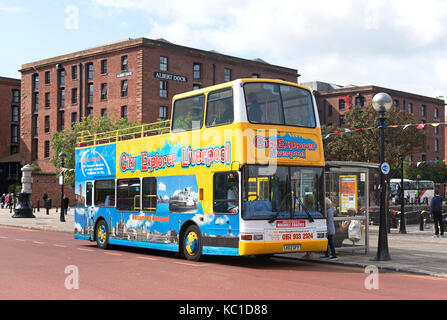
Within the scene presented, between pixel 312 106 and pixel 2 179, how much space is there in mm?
73225

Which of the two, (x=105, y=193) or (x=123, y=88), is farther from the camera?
(x=123, y=88)

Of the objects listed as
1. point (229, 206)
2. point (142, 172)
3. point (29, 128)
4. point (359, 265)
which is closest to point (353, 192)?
point (359, 265)

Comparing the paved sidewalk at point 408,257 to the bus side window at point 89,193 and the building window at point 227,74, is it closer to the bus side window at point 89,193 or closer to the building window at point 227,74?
the bus side window at point 89,193

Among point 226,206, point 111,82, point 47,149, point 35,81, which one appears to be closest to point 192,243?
point 226,206

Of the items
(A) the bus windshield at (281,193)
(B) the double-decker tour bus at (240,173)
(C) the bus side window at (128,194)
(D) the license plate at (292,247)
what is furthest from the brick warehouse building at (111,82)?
(D) the license plate at (292,247)

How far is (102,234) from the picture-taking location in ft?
61.1

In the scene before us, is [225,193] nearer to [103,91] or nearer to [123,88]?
[123,88]

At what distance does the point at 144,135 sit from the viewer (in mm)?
17375

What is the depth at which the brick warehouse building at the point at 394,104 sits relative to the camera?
280 feet

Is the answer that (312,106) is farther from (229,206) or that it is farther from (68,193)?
(68,193)

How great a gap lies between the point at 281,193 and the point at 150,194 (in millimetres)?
4638

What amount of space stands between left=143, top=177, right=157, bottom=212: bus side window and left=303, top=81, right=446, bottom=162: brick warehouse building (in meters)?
68.0

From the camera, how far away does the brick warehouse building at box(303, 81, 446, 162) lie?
8528 centimetres

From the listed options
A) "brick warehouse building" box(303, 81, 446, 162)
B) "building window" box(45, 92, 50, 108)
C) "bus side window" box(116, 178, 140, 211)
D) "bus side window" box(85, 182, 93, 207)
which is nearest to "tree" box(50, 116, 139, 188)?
"building window" box(45, 92, 50, 108)
